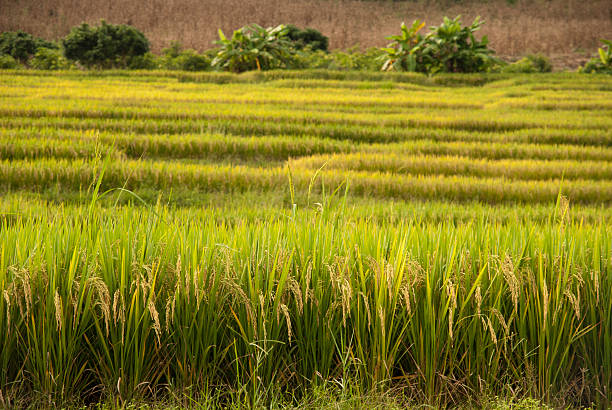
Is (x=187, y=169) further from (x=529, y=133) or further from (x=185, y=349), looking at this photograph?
(x=529, y=133)

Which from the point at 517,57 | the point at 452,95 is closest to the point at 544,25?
the point at 517,57

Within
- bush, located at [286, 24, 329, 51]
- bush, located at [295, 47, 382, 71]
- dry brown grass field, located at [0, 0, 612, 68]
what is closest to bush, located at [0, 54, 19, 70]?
dry brown grass field, located at [0, 0, 612, 68]

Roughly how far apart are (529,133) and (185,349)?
736cm

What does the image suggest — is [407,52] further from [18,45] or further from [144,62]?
[18,45]

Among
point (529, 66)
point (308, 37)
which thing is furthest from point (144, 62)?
point (529, 66)

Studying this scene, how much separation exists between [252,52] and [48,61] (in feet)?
23.9

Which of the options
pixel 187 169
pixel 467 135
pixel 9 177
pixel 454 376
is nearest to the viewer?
pixel 454 376

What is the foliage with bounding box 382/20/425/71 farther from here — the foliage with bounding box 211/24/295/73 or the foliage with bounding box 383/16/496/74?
the foliage with bounding box 211/24/295/73

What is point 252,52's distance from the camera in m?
16.0

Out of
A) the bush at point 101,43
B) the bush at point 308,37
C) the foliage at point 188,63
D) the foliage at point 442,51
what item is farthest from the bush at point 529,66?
the bush at point 101,43

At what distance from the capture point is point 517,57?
909 inches

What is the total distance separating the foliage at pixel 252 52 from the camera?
16.3 m

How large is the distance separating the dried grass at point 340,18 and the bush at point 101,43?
26.7 feet

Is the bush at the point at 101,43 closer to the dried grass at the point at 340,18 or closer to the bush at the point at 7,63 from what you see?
the bush at the point at 7,63
